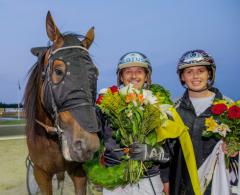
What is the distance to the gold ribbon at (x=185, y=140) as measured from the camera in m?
2.83

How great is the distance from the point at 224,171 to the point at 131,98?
4.19 ft

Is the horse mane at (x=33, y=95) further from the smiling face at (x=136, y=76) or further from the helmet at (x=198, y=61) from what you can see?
the helmet at (x=198, y=61)

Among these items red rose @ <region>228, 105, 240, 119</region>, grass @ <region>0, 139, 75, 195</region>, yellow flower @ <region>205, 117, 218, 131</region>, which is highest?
red rose @ <region>228, 105, 240, 119</region>

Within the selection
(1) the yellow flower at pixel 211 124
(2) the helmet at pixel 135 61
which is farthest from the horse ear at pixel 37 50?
(1) the yellow flower at pixel 211 124

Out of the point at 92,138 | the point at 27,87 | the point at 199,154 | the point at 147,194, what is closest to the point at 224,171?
the point at 199,154

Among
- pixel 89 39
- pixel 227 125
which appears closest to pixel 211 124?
pixel 227 125

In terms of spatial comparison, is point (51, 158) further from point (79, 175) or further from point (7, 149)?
point (7, 149)

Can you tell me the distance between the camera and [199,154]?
132 inches

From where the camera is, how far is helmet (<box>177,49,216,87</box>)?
346 cm

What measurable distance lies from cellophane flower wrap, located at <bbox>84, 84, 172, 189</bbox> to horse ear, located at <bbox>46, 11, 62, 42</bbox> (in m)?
0.77

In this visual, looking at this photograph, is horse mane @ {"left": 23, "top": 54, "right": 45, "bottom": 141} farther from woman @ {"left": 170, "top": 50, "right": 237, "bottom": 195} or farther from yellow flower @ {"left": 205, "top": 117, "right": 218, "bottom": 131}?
yellow flower @ {"left": 205, "top": 117, "right": 218, "bottom": 131}

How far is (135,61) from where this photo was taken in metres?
3.24

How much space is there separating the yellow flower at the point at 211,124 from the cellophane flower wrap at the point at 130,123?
22.9 inches

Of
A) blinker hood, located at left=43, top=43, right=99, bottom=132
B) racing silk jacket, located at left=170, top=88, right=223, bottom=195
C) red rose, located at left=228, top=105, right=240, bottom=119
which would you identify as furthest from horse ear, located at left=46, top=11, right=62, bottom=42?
red rose, located at left=228, top=105, right=240, bottom=119
